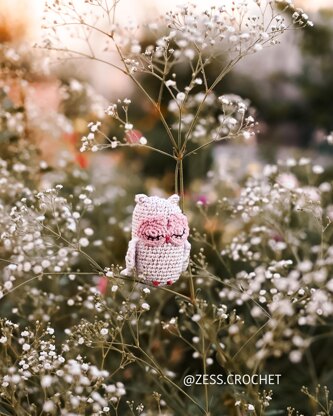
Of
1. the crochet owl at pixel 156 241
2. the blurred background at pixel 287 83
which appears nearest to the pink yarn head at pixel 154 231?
the crochet owl at pixel 156 241

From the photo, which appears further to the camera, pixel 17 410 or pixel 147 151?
pixel 147 151

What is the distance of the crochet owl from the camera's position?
1.84 meters

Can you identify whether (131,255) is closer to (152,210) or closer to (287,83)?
(152,210)

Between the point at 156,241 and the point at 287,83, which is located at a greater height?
the point at 287,83

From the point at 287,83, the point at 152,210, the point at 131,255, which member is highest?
the point at 287,83

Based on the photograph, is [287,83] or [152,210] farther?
[287,83]

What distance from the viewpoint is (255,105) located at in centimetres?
912

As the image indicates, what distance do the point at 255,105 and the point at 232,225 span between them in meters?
5.78

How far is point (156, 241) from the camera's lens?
184 cm

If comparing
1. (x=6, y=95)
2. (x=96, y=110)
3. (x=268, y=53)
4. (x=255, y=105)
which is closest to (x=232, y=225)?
(x=96, y=110)

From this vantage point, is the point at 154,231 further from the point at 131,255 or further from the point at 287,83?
the point at 287,83

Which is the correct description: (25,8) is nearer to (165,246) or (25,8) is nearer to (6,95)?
(6,95)

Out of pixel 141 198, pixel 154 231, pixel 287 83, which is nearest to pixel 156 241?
pixel 154 231

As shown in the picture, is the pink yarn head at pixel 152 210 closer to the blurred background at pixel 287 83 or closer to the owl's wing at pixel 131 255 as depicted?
the owl's wing at pixel 131 255
